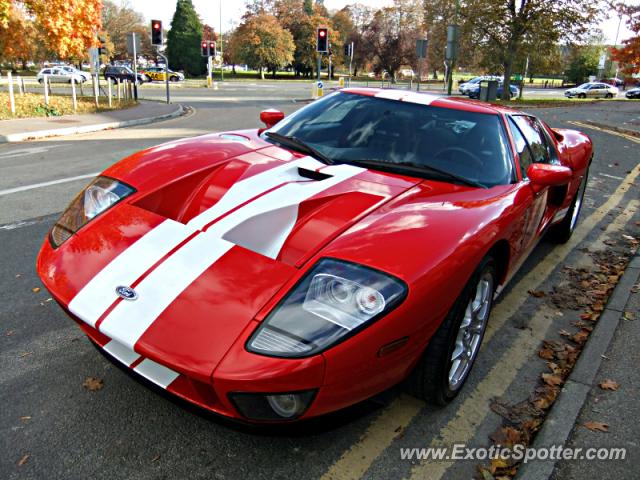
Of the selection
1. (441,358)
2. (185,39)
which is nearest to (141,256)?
(441,358)

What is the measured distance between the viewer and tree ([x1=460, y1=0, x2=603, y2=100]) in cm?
2716

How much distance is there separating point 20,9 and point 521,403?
678 inches

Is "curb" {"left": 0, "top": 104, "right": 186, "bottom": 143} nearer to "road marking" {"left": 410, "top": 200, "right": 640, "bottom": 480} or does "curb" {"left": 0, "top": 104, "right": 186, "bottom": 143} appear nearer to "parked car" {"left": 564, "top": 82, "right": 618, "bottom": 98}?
"road marking" {"left": 410, "top": 200, "right": 640, "bottom": 480}

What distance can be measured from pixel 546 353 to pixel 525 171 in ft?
3.70

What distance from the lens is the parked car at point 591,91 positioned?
141ft

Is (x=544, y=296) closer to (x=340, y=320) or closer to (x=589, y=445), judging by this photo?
(x=589, y=445)

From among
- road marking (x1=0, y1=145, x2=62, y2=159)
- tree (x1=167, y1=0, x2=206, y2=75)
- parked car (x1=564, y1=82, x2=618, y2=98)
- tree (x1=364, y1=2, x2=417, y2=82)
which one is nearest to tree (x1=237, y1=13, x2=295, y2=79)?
tree (x1=167, y1=0, x2=206, y2=75)

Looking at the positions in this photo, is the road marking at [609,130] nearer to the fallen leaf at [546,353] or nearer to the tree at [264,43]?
the fallen leaf at [546,353]

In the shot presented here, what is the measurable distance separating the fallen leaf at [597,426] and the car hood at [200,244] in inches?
56.6

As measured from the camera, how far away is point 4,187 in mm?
6270

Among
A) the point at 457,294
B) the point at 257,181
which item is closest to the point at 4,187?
the point at 257,181

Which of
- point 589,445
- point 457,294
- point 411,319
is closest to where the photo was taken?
point 411,319

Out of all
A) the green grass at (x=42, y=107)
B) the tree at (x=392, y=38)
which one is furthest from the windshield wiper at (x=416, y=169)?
the tree at (x=392, y=38)

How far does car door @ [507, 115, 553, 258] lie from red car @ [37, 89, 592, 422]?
1.0 inches
